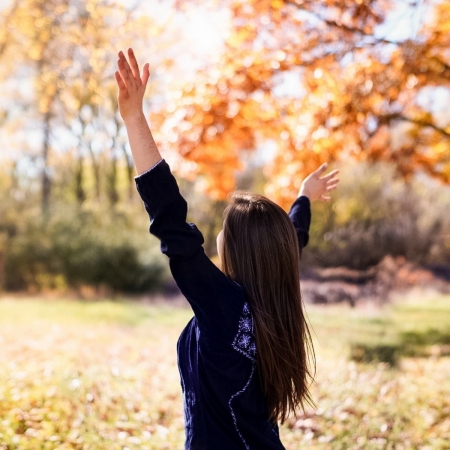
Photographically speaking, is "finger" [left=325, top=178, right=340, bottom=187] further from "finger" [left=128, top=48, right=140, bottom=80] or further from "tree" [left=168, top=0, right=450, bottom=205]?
"tree" [left=168, top=0, right=450, bottom=205]

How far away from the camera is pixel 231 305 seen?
1.72m

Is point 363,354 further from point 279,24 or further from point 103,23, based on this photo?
point 103,23

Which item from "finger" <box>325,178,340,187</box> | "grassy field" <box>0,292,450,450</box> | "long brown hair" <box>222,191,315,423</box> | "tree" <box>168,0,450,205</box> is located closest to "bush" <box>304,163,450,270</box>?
"grassy field" <box>0,292,450,450</box>

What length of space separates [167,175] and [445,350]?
7.81 meters

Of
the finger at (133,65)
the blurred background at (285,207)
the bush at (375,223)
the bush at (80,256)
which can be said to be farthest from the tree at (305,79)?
the bush at (375,223)

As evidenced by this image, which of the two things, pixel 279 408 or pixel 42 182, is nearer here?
pixel 279 408

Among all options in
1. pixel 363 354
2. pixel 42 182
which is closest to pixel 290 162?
pixel 363 354

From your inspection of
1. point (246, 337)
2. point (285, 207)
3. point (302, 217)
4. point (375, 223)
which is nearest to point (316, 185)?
point (302, 217)

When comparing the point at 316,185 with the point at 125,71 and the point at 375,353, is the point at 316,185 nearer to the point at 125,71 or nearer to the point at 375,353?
the point at 125,71

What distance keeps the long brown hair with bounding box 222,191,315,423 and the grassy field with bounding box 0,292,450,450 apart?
2176mm

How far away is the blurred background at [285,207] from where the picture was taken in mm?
4492

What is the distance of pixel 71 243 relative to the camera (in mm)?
12602

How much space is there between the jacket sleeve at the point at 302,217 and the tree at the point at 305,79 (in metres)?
2.85

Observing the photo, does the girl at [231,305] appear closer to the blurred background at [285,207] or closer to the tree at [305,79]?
the blurred background at [285,207]
